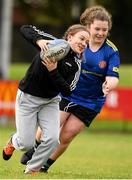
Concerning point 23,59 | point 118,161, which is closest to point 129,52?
point 23,59

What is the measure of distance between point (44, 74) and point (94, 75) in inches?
63.1

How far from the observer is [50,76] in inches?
381

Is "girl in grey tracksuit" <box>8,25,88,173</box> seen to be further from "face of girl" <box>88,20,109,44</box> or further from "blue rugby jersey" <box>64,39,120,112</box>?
"blue rugby jersey" <box>64,39,120,112</box>

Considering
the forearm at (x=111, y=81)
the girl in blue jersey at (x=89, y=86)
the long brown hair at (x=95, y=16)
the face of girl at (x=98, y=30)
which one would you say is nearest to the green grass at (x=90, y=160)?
the girl in blue jersey at (x=89, y=86)

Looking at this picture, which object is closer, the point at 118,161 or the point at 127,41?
the point at 118,161

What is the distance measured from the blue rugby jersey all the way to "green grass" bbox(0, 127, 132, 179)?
101 cm

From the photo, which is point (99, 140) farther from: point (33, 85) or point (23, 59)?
point (23, 59)

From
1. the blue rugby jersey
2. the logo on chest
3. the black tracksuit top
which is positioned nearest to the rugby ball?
the black tracksuit top

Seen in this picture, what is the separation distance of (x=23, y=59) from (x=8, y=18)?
1883 cm

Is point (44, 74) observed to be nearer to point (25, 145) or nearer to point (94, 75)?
point (25, 145)

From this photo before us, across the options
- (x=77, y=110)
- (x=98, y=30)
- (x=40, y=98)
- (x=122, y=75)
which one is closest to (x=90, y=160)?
(x=77, y=110)

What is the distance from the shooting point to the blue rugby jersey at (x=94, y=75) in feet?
36.6

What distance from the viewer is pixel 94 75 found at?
11320mm

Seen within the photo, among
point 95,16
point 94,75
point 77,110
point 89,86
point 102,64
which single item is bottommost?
point 77,110
